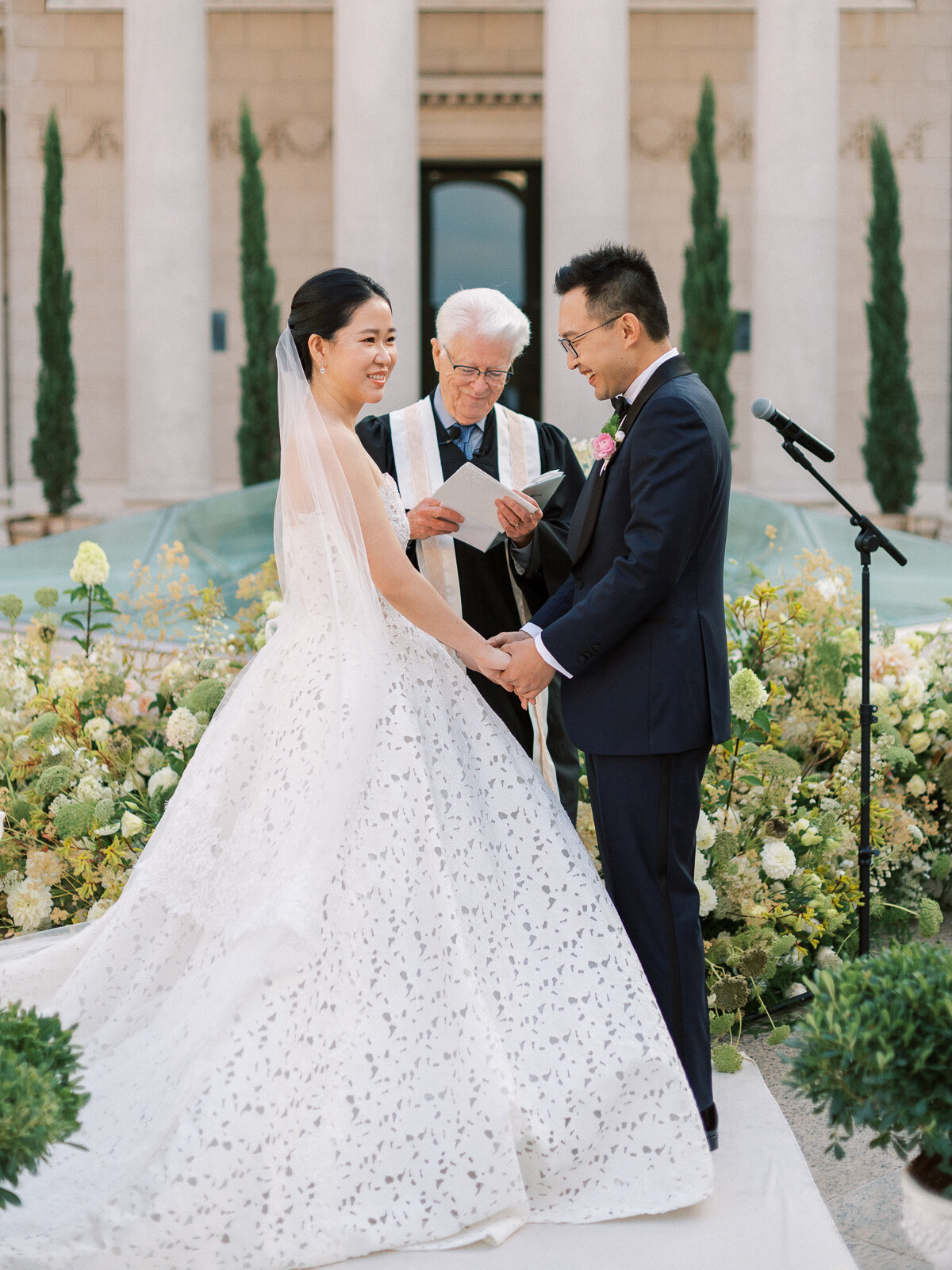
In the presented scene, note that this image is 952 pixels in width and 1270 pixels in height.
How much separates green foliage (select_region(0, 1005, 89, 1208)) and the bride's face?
1.90 m

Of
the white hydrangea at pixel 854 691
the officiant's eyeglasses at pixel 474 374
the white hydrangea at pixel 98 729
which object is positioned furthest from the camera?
the white hydrangea at pixel 854 691

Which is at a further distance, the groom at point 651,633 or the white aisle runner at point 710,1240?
the groom at point 651,633

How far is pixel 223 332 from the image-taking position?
17.0m

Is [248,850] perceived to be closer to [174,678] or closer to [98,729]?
[98,729]

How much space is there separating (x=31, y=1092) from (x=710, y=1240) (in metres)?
1.63

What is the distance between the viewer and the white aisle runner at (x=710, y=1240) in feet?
9.56

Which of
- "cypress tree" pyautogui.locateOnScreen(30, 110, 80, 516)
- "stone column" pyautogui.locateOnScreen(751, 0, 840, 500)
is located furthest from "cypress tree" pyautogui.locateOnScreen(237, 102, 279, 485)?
"stone column" pyautogui.locateOnScreen(751, 0, 840, 500)

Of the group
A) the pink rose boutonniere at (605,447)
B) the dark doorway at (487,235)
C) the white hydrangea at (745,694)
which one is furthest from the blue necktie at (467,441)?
the dark doorway at (487,235)

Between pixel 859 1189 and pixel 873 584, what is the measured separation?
6.53 metres

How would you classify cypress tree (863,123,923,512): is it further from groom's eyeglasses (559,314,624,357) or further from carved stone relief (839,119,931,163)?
groom's eyeglasses (559,314,624,357)

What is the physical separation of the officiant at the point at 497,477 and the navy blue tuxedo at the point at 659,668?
73cm

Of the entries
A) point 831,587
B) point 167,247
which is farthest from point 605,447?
point 167,247

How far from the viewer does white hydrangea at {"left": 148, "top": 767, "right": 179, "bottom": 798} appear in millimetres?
4680

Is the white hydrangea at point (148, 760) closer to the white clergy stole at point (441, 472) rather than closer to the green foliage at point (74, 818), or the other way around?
the green foliage at point (74, 818)
